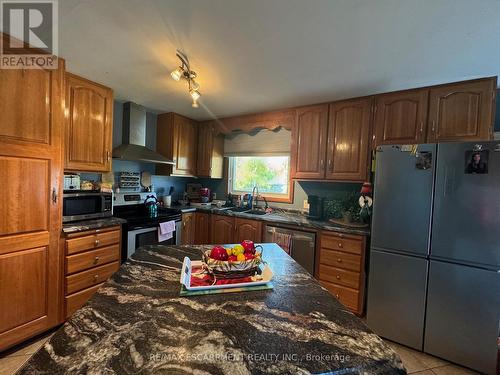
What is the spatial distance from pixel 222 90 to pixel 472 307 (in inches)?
110

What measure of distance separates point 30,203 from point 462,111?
11.7ft

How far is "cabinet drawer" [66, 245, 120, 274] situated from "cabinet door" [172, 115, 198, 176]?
136 centimetres

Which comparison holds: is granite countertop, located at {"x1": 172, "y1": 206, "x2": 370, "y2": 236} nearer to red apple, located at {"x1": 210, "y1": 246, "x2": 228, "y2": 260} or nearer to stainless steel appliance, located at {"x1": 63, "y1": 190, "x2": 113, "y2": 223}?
stainless steel appliance, located at {"x1": 63, "y1": 190, "x2": 113, "y2": 223}

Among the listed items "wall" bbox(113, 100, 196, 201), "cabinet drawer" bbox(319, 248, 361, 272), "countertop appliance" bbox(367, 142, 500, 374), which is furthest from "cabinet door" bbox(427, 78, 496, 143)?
"wall" bbox(113, 100, 196, 201)

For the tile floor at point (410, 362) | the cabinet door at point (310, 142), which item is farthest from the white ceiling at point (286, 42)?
the tile floor at point (410, 362)

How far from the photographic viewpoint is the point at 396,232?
191 centimetres

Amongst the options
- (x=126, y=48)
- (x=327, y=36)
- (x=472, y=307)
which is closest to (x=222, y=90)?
(x=126, y=48)

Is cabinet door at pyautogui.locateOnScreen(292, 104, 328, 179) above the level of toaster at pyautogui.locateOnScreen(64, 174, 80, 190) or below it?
above

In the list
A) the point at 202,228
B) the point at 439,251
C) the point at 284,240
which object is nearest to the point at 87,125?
the point at 202,228

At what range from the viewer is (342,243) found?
2232 millimetres

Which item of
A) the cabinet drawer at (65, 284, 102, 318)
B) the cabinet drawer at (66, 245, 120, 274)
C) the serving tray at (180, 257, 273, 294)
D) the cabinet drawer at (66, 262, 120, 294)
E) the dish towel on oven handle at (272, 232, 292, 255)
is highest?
the serving tray at (180, 257, 273, 294)

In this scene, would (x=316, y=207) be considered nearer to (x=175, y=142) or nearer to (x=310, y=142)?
(x=310, y=142)

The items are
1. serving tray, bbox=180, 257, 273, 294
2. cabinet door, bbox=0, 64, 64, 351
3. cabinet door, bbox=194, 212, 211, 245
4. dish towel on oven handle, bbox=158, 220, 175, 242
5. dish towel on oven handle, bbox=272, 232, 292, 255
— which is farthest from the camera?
cabinet door, bbox=194, 212, 211, 245

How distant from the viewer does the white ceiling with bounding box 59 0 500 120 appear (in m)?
1.19
